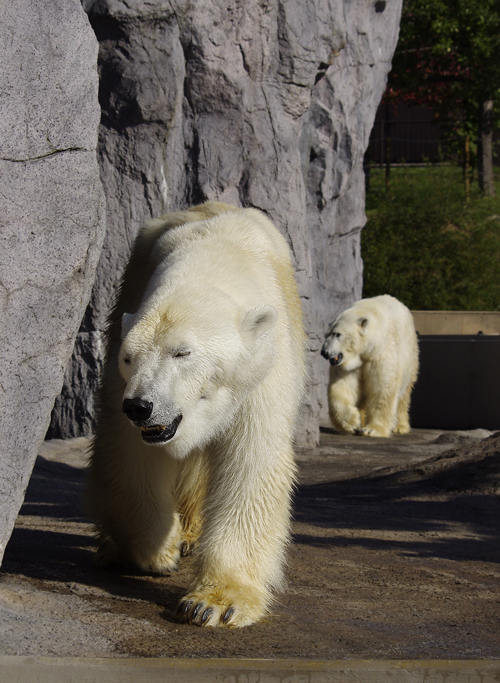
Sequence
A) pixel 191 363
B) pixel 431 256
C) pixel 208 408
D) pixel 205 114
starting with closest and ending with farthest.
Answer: pixel 191 363
pixel 208 408
pixel 205 114
pixel 431 256

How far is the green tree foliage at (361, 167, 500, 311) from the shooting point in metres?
13.6

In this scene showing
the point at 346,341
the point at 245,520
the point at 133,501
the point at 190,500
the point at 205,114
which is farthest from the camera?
the point at 346,341

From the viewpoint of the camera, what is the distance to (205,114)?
22.8ft

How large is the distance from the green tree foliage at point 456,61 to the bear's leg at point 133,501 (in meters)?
14.0

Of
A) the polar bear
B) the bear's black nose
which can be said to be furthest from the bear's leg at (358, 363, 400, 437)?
the bear's black nose

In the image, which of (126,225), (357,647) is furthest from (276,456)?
(126,225)

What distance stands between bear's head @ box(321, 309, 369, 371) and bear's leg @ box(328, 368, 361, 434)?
213 millimetres

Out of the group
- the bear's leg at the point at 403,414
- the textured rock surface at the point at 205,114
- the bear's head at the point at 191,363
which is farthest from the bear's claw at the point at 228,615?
the bear's leg at the point at 403,414

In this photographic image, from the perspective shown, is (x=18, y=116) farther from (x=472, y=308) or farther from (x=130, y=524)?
(x=472, y=308)

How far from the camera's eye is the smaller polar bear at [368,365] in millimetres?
8367

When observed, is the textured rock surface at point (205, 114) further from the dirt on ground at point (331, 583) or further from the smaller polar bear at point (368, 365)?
the dirt on ground at point (331, 583)

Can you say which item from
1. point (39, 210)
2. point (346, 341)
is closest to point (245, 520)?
point (39, 210)

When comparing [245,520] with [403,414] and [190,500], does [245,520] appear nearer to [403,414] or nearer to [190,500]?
[190,500]

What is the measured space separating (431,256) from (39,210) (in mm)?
11969
